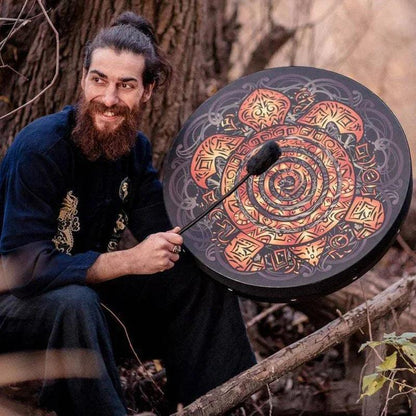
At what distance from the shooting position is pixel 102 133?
2914 millimetres

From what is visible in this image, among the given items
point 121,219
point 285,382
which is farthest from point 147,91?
point 285,382

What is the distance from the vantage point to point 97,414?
2600 mm

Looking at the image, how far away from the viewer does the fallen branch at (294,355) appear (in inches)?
107

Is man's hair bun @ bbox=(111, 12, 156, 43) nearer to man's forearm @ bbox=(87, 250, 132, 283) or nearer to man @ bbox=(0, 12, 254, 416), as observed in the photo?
man @ bbox=(0, 12, 254, 416)

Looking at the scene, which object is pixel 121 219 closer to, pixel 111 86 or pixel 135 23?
pixel 111 86

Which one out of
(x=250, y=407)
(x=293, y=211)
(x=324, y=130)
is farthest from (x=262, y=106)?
(x=250, y=407)

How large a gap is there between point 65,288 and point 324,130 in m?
1.10

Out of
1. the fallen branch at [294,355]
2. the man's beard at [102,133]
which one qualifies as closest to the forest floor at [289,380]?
the fallen branch at [294,355]

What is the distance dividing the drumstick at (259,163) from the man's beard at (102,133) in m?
0.43

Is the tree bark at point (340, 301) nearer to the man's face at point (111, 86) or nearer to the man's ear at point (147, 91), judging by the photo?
the man's ear at point (147, 91)

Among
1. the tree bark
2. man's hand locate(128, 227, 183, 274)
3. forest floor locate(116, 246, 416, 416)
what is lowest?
forest floor locate(116, 246, 416, 416)

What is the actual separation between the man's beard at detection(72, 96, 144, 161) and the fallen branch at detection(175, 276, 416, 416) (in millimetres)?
929

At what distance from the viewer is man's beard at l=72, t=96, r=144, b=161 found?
2902 mm

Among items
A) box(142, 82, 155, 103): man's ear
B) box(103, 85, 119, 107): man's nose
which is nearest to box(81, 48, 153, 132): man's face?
box(103, 85, 119, 107): man's nose
